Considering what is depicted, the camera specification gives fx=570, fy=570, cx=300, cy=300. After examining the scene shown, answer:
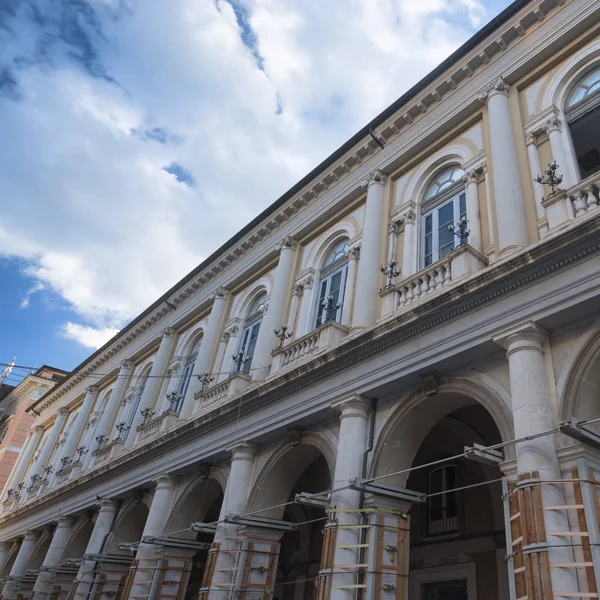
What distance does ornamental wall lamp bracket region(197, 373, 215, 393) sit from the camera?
14672mm

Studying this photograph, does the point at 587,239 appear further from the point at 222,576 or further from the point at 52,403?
the point at 52,403

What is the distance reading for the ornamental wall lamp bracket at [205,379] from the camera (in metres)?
14.7

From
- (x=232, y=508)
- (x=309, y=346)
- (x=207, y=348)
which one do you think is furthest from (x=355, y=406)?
(x=207, y=348)

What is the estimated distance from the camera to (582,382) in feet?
22.3

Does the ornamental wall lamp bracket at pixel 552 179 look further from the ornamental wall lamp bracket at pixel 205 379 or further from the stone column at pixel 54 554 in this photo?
the stone column at pixel 54 554

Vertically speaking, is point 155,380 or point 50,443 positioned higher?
point 155,380

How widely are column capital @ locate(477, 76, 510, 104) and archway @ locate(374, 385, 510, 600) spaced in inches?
224

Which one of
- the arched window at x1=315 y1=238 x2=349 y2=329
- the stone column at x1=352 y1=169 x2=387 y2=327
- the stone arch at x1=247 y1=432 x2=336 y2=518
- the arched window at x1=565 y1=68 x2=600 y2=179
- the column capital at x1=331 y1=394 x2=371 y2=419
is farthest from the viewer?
the arched window at x1=315 y1=238 x2=349 y2=329

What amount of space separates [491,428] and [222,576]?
5614 millimetres

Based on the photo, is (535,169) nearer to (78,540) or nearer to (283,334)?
(283,334)

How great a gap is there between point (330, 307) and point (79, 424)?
14377 millimetres

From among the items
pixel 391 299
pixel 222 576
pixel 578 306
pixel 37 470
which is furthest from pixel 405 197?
pixel 37 470

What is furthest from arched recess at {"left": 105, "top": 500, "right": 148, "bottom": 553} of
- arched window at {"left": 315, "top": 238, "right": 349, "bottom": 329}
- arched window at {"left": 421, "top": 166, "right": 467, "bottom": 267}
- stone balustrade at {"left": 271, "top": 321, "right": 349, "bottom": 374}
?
arched window at {"left": 421, "top": 166, "right": 467, "bottom": 267}

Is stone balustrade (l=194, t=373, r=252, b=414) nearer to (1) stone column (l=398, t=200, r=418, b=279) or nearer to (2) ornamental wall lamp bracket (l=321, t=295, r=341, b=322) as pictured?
(2) ornamental wall lamp bracket (l=321, t=295, r=341, b=322)
